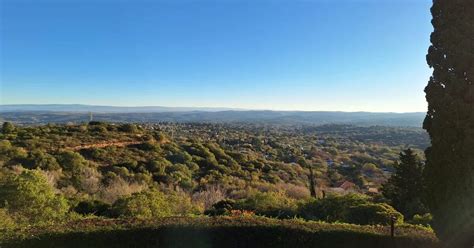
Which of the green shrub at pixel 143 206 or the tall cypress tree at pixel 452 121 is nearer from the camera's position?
the tall cypress tree at pixel 452 121

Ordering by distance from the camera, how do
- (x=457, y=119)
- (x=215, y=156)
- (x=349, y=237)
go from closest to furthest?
(x=457, y=119), (x=349, y=237), (x=215, y=156)

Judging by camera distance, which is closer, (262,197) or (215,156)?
(262,197)

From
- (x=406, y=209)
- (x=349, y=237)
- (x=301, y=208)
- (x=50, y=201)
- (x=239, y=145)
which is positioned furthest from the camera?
(x=239, y=145)

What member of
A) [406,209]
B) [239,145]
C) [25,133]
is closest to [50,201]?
[406,209]

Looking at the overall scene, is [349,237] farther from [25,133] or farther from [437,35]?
[25,133]

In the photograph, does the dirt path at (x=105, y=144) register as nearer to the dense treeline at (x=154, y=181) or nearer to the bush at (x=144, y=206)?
the dense treeline at (x=154, y=181)

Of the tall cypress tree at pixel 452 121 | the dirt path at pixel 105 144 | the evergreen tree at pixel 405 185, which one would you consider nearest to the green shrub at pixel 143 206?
the tall cypress tree at pixel 452 121
